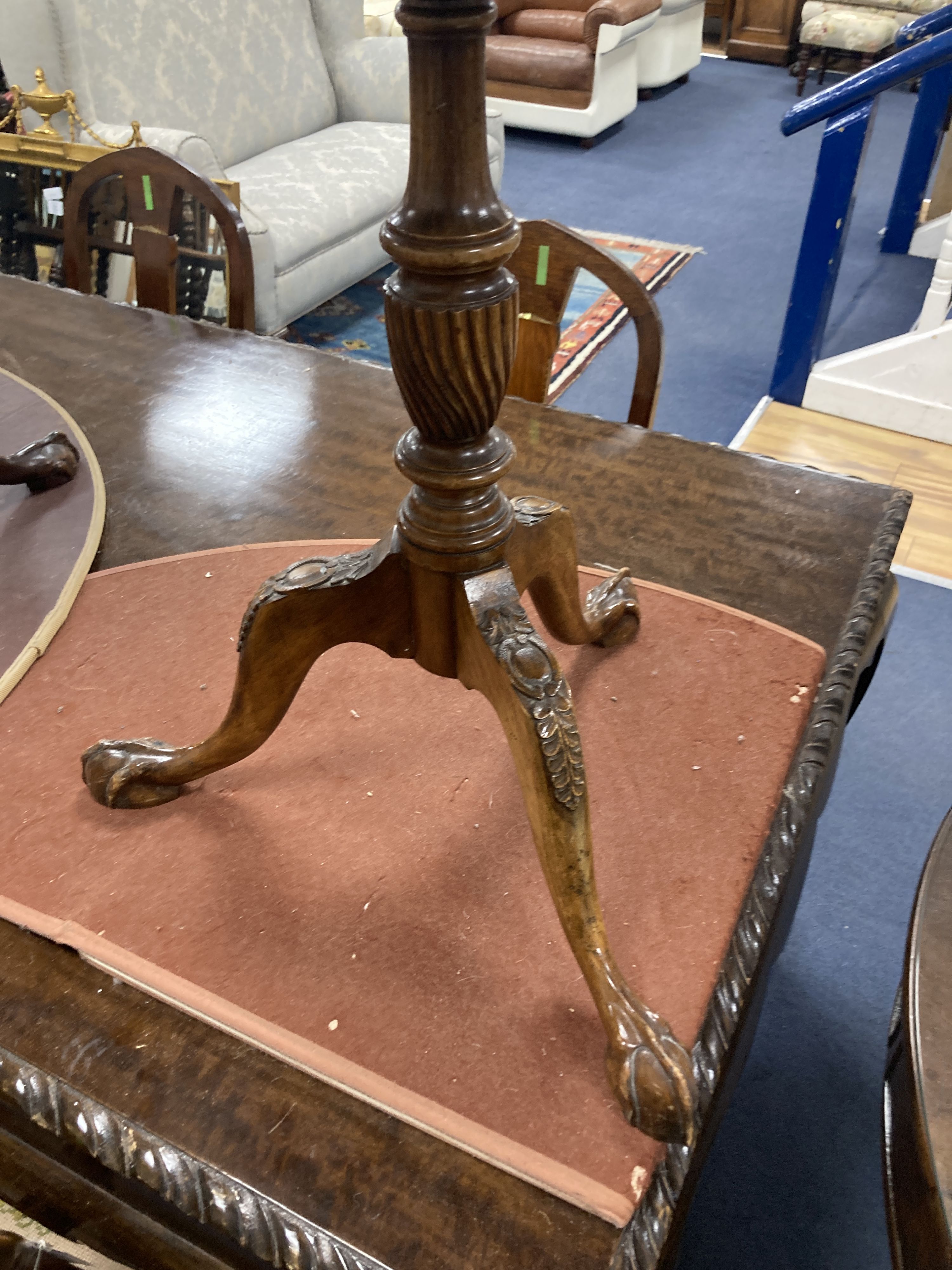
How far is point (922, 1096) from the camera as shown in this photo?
456mm

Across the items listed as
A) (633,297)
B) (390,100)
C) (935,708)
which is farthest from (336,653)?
(390,100)

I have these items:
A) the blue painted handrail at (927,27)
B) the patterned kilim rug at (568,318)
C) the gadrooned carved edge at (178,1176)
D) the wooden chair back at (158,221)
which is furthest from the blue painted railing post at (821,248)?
the gadrooned carved edge at (178,1176)

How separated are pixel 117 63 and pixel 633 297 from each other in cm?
209

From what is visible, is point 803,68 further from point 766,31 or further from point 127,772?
point 127,772

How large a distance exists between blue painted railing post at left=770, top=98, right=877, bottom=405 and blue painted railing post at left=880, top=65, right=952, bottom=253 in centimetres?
97

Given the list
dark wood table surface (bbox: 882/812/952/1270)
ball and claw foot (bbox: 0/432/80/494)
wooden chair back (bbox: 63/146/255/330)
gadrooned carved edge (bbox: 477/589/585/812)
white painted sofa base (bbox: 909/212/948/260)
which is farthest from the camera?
white painted sofa base (bbox: 909/212/948/260)

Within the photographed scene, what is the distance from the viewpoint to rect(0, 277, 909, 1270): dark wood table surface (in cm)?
48

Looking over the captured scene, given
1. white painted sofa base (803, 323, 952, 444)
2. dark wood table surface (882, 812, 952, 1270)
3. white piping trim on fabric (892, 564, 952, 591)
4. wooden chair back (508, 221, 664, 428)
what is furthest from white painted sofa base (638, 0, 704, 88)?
dark wood table surface (882, 812, 952, 1270)

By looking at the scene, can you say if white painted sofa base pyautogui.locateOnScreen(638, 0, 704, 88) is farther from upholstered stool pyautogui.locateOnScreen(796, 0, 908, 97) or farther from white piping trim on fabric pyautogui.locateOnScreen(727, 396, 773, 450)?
white piping trim on fabric pyautogui.locateOnScreen(727, 396, 773, 450)

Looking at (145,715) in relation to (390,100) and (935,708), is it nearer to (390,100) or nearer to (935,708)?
(935,708)

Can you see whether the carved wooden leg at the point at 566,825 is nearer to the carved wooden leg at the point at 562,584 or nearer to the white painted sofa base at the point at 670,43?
the carved wooden leg at the point at 562,584

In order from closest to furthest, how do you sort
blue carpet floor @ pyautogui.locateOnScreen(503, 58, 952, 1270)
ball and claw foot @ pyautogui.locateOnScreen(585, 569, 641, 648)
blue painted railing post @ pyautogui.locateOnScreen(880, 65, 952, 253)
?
1. ball and claw foot @ pyautogui.locateOnScreen(585, 569, 641, 648)
2. blue carpet floor @ pyautogui.locateOnScreen(503, 58, 952, 1270)
3. blue painted railing post @ pyautogui.locateOnScreen(880, 65, 952, 253)

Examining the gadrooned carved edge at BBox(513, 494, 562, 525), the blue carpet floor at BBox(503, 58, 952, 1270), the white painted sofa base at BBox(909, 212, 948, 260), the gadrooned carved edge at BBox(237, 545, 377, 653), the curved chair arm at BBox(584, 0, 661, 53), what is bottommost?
the blue carpet floor at BBox(503, 58, 952, 1270)

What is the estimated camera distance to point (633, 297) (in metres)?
1.16
